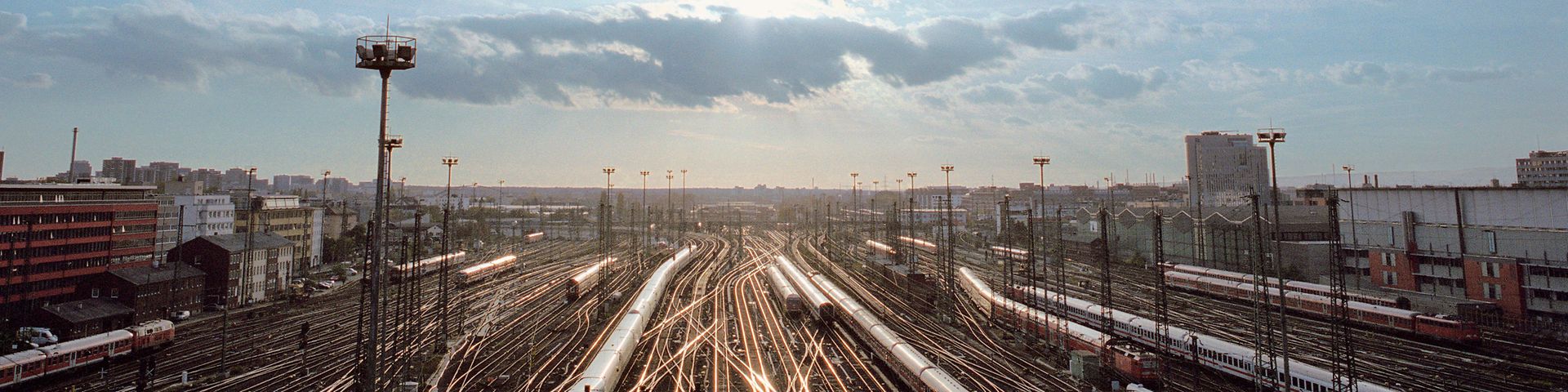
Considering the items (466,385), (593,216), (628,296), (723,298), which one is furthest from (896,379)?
(593,216)

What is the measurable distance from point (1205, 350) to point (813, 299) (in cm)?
1680

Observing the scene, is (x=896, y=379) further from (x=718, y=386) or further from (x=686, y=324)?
(x=686, y=324)

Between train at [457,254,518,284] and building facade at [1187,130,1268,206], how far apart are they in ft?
323

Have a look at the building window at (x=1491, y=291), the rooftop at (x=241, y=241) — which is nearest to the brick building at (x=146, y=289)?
the rooftop at (x=241, y=241)

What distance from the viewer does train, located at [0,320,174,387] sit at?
22.7m

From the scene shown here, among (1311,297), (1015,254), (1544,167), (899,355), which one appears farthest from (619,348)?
(1544,167)

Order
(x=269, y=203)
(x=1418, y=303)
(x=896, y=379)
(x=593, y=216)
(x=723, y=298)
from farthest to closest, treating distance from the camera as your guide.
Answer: (x=593, y=216) < (x=269, y=203) < (x=723, y=298) < (x=1418, y=303) < (x=896, y=379)

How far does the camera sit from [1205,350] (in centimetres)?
2422

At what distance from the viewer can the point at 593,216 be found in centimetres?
14375

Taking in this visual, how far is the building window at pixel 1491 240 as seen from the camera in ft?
109

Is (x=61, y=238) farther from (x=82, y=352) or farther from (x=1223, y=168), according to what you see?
(x=1223, y=168)

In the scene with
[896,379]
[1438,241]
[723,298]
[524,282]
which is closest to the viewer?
[896,379]

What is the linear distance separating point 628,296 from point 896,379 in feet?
72.4

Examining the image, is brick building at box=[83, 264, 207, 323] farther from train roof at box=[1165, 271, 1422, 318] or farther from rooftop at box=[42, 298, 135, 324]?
train roof at box=[1165, 271, 1422, 318]
